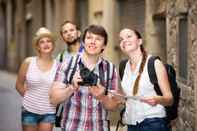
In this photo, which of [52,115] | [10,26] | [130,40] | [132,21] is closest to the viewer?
[130,40]

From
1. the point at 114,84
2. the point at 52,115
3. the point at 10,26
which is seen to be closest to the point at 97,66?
the point at 114,84

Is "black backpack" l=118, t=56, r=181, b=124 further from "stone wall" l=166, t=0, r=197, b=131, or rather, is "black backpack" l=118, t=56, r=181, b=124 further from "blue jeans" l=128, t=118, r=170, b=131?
"stone wall" l=166, t=0, r=197, b=131

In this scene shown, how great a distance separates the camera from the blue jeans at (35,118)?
231 inches

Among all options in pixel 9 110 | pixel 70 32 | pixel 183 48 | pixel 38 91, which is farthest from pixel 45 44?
pixel 9 110

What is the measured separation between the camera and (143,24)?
38.6 feet

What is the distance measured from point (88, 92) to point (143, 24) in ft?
24.8

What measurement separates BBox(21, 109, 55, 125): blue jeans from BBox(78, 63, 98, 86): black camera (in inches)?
66.3

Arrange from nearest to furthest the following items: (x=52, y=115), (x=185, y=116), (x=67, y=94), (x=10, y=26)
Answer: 1. (x=67, y=94)
2. (x=52, y=115)
3. (x=185, y=116)
4. (x=10, y=26)

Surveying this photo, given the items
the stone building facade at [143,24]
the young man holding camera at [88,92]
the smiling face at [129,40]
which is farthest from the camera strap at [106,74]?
the stone building facade at [143,24]

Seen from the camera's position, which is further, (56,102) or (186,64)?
Result: (186,64)

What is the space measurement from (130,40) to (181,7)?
342cm

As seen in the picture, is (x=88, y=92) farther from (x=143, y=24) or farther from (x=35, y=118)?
(x=143, y=24)

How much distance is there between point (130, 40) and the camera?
15.0ft

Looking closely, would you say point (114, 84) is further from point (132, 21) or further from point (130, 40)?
point (132, 21)
